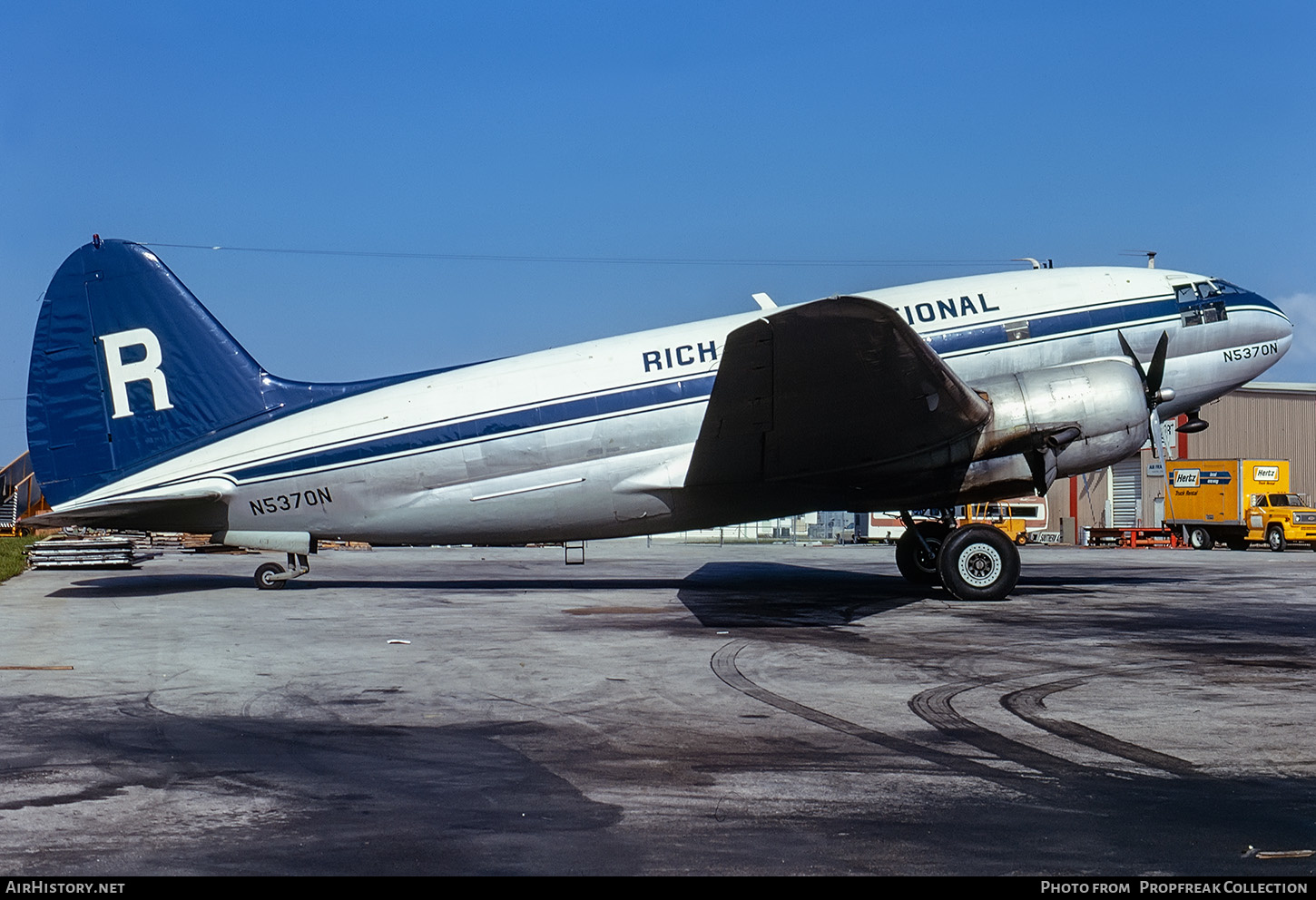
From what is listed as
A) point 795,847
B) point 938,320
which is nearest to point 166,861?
point 795,847

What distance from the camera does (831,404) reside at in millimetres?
15789

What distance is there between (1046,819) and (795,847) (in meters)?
1.35

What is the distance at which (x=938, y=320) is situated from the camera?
18.1 meters

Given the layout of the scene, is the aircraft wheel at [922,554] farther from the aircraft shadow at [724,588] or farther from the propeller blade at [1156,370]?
the propeller blade at [1156,370]

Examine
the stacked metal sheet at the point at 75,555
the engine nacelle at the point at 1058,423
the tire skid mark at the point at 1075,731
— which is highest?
the engine nacelle at the point at 1058,423

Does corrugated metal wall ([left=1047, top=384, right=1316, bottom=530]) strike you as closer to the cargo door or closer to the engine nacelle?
the cargo door

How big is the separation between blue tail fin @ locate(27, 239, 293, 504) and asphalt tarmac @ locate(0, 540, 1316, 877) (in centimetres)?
332

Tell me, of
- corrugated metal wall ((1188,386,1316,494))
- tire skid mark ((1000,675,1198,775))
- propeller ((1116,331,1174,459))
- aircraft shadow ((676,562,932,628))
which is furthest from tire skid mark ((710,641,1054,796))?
corrugated metal wall ((1188,386,1316,494))

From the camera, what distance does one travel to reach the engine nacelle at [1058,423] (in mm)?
16703

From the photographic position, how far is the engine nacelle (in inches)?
658

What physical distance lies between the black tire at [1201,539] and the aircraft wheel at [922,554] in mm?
29955


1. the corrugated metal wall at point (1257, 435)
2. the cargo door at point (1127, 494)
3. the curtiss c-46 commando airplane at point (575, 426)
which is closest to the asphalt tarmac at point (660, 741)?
the curtiss c-46 commando airplane at point (575, 426)

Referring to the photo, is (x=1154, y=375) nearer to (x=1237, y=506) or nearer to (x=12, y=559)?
(x=1237, y=506)

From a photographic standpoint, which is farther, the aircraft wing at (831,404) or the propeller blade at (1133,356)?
the propeller blade at (1133,356)
